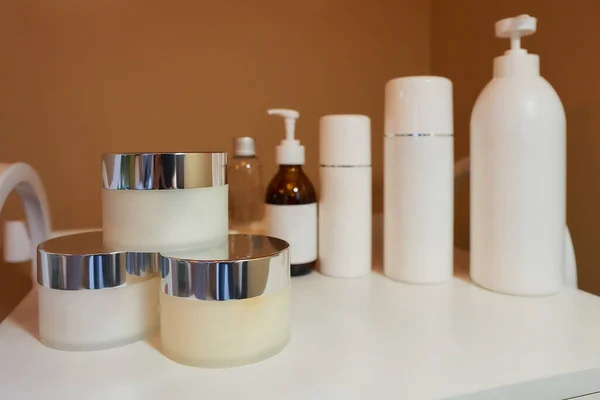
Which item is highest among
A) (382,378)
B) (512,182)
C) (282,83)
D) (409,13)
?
(409,13)

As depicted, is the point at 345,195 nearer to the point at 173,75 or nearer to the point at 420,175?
the point at 420,175

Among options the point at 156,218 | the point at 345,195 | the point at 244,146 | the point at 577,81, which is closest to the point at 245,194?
the point at 244,146

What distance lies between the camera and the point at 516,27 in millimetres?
499

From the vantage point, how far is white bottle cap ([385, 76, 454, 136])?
1.73 feet

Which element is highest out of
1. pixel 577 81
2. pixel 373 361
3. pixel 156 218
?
pixel 577 81

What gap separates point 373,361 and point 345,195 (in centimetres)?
24

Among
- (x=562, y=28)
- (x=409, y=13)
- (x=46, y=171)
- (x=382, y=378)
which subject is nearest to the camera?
(x=382, y=378)

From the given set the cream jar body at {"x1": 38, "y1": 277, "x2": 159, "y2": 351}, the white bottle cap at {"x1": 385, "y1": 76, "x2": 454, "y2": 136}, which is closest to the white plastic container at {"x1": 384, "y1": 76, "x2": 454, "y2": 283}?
the white bottle cap at {"x1": 385, "y1": 76, "x2": 454, "y2": 136}

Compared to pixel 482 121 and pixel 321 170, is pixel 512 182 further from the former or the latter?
pixel 321 170

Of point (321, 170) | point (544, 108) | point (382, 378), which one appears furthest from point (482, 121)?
point (382, 378)

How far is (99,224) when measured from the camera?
0.76m

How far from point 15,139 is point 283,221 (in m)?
0.42

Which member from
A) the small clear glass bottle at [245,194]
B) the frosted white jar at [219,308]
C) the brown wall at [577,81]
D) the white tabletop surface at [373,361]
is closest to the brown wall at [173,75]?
the small clear glass bottle at [245,194]

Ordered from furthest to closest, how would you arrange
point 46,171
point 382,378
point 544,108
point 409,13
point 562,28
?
1. point 409,13
2. point 46,171
3. point 562,28
4. point 544,108
5. point 382,378
